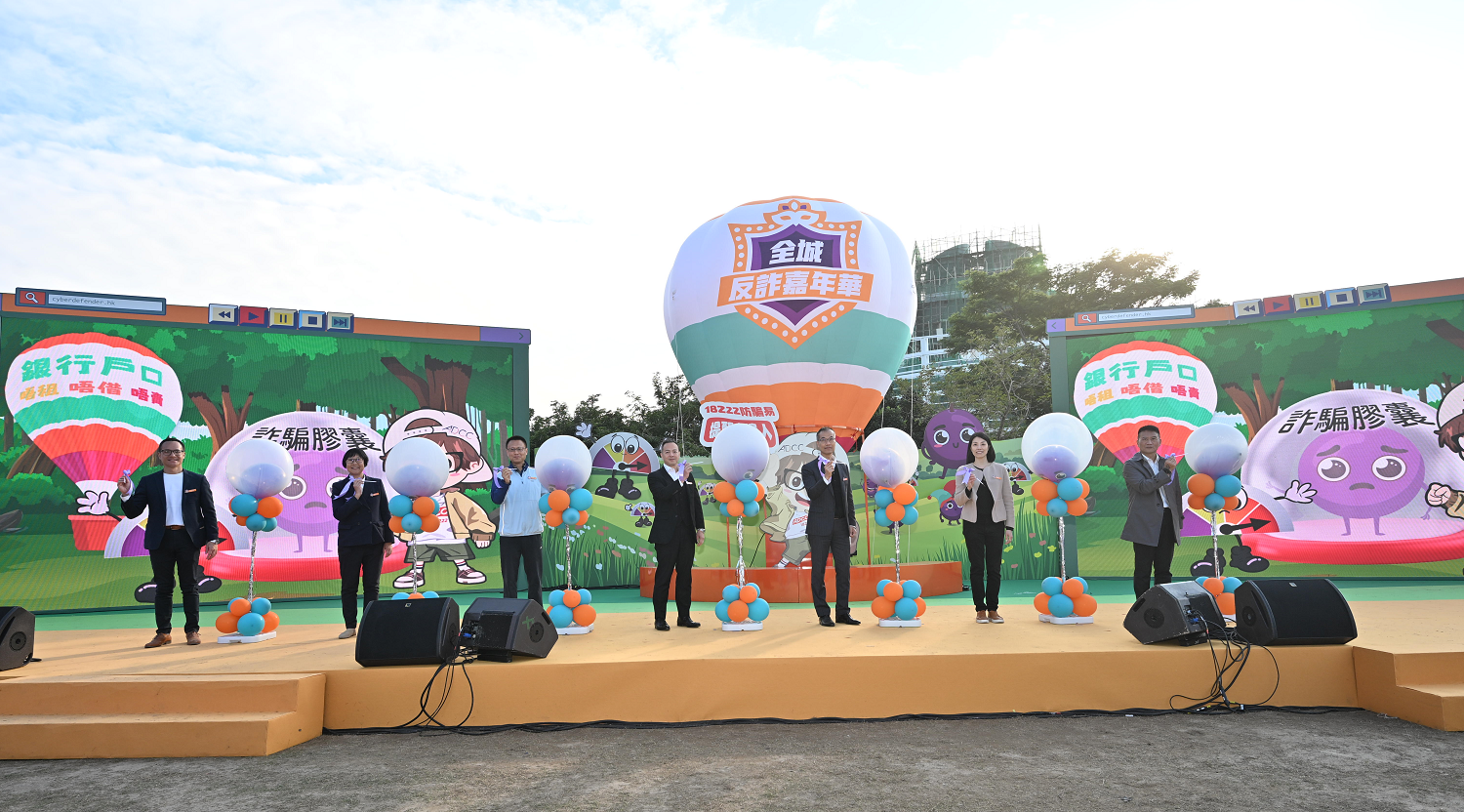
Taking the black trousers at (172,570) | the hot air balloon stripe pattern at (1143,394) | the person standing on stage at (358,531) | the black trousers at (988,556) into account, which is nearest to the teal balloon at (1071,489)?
the black trousers at (988,556)

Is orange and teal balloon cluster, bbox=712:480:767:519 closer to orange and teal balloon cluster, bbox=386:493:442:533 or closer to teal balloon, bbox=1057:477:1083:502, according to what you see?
orange and teal balloon cluster, bbox=386:493:442:533

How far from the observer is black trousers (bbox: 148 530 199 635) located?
6.02 meters

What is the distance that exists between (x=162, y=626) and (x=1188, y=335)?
37.8 ft

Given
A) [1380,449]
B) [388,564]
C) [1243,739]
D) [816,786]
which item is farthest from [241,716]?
[1380,449]

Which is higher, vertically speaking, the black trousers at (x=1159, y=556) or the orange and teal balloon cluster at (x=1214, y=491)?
the orange and teal balloon cluster at (x=1214, y=491)

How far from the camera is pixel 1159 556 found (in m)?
6.14

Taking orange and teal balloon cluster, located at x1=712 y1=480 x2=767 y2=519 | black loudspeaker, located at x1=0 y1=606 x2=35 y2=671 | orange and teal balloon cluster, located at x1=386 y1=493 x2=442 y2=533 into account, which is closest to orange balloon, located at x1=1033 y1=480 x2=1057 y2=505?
orange and teal balloon cluster, located at x1=712 y1=480 x2=767 y2=519

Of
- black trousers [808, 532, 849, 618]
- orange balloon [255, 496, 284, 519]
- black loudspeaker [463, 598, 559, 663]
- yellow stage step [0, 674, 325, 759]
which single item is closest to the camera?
yellow stage step [0, 674, 325, 759]

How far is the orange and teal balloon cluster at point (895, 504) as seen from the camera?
6777 mm

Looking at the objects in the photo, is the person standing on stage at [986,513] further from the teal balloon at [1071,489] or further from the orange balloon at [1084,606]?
the orange balloon at [1084,606]

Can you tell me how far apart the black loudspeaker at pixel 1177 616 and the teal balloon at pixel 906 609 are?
4.97 ft

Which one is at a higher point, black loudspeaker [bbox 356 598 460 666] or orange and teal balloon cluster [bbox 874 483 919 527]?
orange and teal balloon cluster [bbox 874 483 919 527]

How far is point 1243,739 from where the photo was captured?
4.02 m

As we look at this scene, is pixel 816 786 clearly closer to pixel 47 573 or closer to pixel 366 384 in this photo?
pixel 366 384
